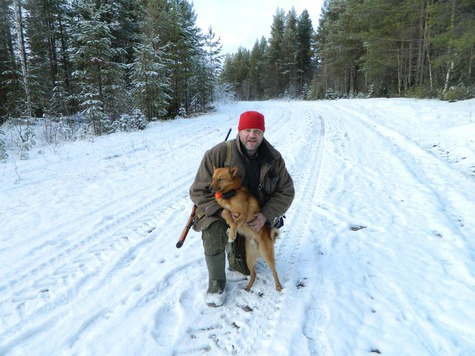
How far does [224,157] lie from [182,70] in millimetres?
17864

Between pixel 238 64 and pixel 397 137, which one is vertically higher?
pixel 238 64

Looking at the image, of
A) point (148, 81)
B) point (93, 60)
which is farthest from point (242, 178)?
point (148, 81)

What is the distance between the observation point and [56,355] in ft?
7.06

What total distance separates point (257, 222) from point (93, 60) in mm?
13963

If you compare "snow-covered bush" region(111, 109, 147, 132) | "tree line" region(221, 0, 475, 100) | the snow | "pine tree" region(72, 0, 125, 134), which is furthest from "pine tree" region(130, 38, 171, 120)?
"tree line" region(221, 0, 475, 100)

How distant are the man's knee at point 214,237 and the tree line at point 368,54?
13.9 metres

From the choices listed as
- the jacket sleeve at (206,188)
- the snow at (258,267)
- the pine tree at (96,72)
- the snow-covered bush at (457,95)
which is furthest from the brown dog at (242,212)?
the snow-covered bush at (457,95)

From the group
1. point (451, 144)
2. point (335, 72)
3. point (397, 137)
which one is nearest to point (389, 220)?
point (451, 144)

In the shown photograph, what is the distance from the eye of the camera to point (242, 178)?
299 centimetres

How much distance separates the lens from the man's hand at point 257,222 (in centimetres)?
280

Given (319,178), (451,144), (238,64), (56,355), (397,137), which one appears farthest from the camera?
(238,64)

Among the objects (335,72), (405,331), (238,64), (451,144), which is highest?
(238,64)

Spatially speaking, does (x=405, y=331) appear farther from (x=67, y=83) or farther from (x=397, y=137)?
(x=67, y=83)

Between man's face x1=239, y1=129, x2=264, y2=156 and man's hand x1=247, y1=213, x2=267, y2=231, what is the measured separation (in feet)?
2.30
